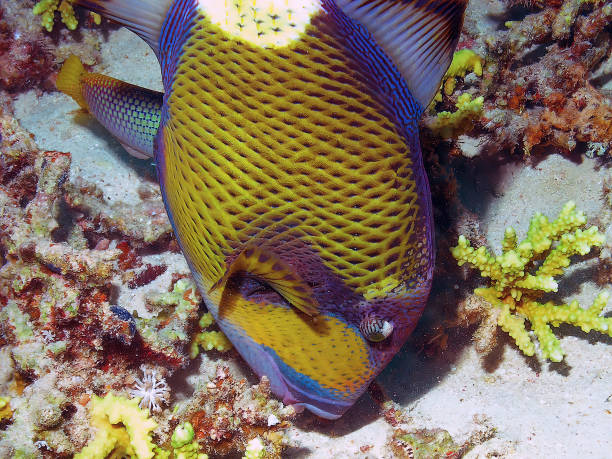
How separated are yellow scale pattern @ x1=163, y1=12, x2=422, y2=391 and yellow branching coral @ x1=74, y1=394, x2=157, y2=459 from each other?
3.56ft

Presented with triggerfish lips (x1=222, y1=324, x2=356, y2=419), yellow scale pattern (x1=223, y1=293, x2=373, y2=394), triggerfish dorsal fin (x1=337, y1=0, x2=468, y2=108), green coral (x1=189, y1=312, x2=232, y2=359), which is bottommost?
green coral (x1=189, y1=312, x2=232, y2=359)

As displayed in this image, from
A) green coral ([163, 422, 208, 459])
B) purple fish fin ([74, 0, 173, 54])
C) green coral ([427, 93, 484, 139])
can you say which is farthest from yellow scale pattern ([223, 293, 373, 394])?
green coral ([427, 93, 484, 139])

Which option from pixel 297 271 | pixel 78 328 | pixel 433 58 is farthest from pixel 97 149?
pixel 433 58

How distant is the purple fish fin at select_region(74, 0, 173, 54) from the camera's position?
8.05ft

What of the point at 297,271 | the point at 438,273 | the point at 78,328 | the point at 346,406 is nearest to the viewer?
the point at 297,271

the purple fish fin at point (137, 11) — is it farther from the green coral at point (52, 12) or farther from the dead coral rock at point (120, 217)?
the green coral at point (52, 12)

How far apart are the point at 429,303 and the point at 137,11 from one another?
274 cm

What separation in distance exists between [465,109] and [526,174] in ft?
3.20

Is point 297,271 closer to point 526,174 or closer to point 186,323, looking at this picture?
point 186,323

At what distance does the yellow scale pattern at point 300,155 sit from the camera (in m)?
2.05

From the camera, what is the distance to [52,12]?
5031 millimetres

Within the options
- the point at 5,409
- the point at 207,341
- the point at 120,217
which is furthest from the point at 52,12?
the point at 5,409

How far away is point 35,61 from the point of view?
16.6 ft

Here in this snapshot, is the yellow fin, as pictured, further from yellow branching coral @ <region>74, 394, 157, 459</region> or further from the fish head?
yellow branching coral @ <region>74, 394, 157, 459</region>
